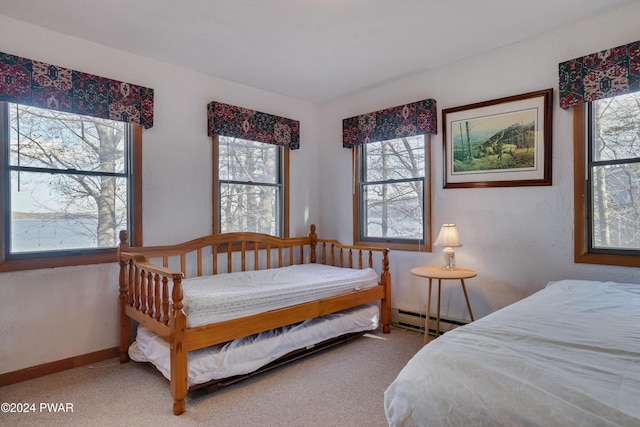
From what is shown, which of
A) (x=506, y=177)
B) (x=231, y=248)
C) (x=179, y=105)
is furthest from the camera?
(x=231, y=248)

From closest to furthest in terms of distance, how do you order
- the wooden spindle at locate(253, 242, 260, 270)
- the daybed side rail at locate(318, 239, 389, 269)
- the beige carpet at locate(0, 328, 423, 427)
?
the beige carpet at locate(0, 328, 423, 427) → the wooden spindle at locate(253, 242, 260, 270) → the daybed side rail at locate(318, 239, 389, 269)

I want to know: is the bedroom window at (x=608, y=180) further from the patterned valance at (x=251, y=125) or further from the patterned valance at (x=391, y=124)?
the patterned valance at (x=251, y=125)

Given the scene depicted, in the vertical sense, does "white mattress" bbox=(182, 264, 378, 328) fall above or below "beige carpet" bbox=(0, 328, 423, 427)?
above

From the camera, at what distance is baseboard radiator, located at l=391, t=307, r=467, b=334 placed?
10.3 feet

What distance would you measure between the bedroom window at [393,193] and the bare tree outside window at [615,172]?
1264 mm

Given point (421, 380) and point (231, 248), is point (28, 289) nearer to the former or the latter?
point (231, 248)

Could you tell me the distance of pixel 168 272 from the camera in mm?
2029

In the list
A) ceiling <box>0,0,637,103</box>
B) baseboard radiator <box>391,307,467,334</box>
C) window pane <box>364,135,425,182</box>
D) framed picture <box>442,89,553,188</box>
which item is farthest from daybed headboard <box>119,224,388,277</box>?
ceiling <box>0,0,637,103</box>

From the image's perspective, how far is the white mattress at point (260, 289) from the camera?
2166mm

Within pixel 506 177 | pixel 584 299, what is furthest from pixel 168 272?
pixel 506 177

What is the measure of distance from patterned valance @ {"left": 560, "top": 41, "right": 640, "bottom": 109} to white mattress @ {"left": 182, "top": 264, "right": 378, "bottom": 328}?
2.11 metres

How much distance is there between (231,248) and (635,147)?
128 inches

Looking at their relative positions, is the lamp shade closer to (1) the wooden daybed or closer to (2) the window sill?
(1) the wooden daybed

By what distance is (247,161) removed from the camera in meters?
3.66
